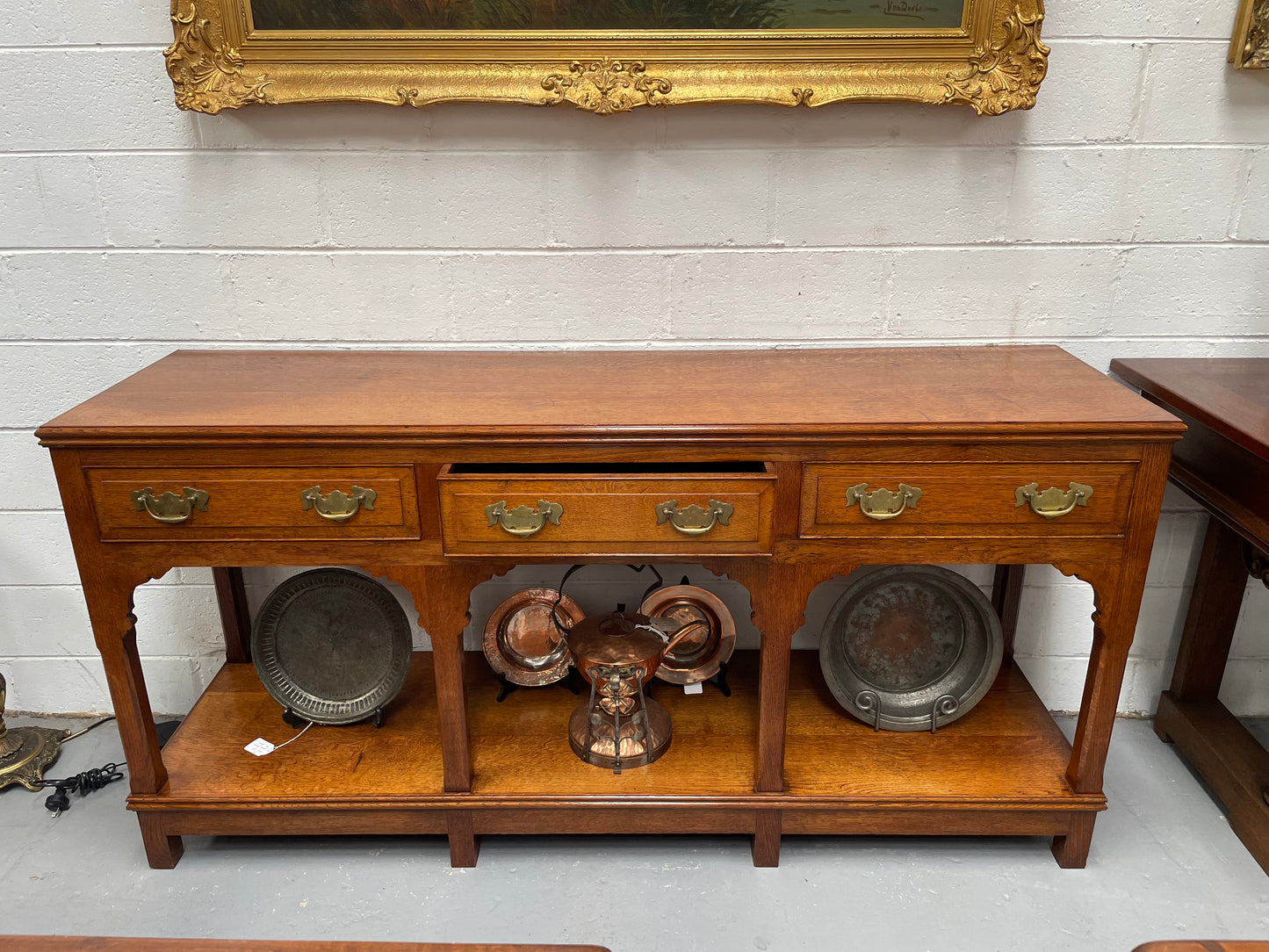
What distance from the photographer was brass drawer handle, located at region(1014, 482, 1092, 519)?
152 centimetres

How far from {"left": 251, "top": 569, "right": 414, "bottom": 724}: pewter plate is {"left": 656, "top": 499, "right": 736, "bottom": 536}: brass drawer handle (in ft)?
2.52

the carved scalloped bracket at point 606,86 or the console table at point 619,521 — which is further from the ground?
the carved scalloped bracket at point 606,86

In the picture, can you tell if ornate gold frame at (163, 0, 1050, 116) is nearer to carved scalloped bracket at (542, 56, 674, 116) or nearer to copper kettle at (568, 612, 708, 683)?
carved scalloped bracket at (542, 56, 674, 116)

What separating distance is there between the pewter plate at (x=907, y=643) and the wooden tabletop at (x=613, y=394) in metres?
0.49

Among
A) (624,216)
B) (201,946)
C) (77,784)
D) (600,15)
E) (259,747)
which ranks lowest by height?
(77,784)

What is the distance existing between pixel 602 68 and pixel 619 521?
92 centimetres

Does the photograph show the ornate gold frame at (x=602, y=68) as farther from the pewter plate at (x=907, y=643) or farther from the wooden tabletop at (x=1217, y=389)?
the pewter plate at (x=907, y=643)

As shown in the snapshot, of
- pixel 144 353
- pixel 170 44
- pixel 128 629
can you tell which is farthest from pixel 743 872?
pixel 170 44

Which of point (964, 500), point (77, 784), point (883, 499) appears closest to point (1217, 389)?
point (964, 500)

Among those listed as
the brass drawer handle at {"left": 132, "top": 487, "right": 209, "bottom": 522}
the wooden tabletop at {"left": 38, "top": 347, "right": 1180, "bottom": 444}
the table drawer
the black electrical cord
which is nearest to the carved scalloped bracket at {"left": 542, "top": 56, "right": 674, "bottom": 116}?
the wooden tabletop at {"left": 38, "top": 347, "right": 1180, "bottom": 444}

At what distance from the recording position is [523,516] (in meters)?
1.53

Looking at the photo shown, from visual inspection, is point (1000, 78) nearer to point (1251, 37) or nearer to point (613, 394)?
point (1251, 37)

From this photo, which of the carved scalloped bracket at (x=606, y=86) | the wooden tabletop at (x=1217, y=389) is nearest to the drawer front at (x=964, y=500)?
the wooden tabletop at (x=1217, y=389)

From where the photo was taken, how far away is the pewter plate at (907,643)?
1987 mm
